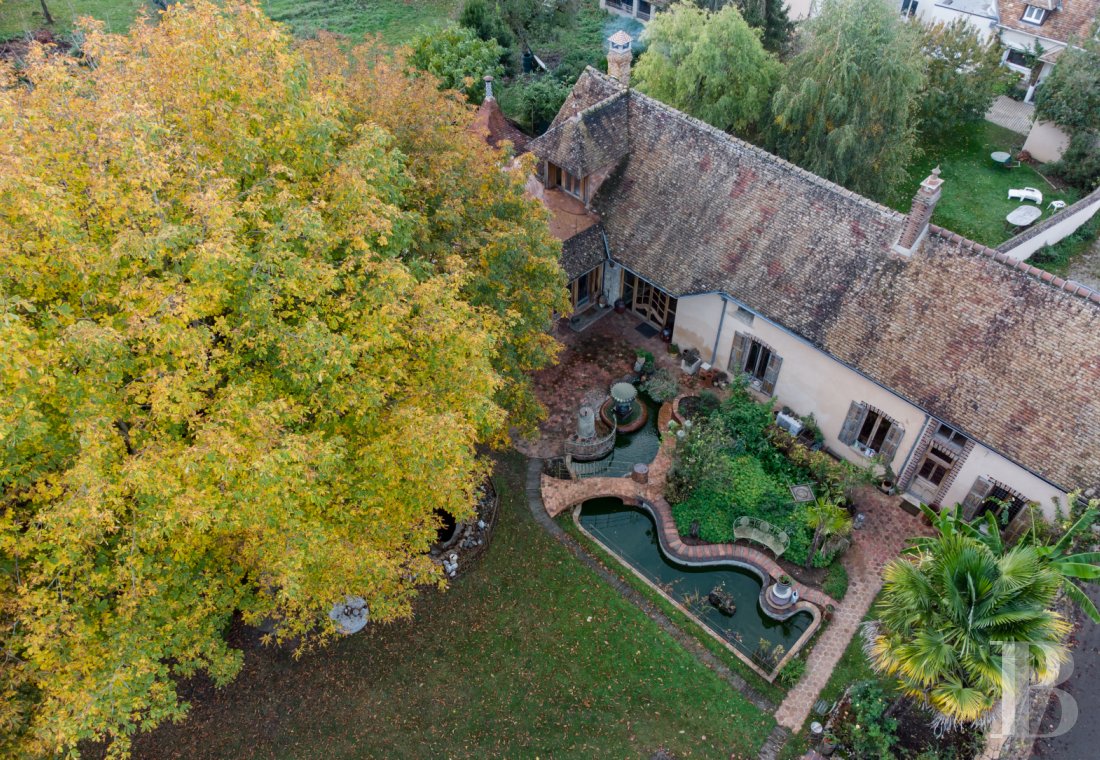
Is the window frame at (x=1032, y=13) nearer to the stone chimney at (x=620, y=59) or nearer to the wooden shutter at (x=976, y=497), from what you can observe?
the stone chimney at (x=620, y=59)

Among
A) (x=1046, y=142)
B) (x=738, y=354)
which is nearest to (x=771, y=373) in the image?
(x=738, y=354)

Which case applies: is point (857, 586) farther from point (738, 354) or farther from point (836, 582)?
point (738, 354)

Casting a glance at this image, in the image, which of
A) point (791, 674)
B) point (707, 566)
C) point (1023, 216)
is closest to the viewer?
point (791, 674)

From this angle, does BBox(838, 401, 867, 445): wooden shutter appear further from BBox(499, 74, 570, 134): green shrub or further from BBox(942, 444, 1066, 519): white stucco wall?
BBox(499, 74, 570, 134): green shrub

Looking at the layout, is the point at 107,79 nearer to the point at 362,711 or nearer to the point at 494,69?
the point at 362,711

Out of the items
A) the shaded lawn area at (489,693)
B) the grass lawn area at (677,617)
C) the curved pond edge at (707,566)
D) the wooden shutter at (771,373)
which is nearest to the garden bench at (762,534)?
the curved pond edge at (707,566)

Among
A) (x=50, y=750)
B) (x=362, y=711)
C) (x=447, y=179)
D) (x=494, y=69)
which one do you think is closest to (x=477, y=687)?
(x=362, y=711)
